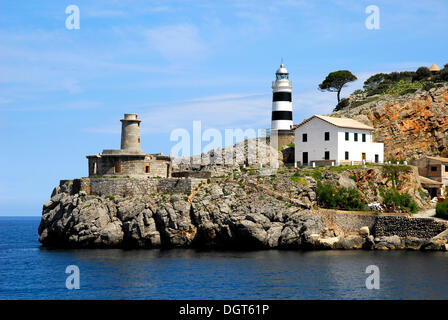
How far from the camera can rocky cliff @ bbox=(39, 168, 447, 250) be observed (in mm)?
54281

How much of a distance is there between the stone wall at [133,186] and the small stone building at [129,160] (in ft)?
6.52

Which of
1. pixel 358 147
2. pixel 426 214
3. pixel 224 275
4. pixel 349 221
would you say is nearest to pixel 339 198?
pixel 349 221

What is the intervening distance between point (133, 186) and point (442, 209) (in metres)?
28.8

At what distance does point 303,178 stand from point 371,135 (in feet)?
47.1

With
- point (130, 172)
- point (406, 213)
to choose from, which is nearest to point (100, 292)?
point (130, 172)

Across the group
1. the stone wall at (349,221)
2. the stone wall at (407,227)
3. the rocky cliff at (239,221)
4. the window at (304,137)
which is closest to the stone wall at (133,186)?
the rocky cliff at (239,221)

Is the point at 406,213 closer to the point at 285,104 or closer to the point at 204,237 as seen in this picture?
the point at 204,237

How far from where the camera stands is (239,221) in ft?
182

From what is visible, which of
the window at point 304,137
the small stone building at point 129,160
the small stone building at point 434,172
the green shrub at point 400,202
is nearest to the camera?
the green shrub at point 400,202

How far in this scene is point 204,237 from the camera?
56656mm

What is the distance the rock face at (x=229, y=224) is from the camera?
54.2m

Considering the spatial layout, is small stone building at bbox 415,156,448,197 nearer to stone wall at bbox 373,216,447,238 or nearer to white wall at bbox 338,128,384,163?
white wall at bbox 338,128,384,163

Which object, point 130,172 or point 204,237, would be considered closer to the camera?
point 204,237

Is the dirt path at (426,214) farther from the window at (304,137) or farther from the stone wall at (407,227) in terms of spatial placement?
the window at (304,137)
